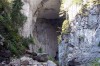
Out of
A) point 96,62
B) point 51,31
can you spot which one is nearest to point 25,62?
point 96,62

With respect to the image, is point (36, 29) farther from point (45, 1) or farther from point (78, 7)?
point (78, 7)

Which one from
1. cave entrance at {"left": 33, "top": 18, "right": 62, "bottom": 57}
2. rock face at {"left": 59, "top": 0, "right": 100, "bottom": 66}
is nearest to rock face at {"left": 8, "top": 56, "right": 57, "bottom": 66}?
rock face at {"left": 59, "top": 0, "right": 100, "bottom": 66}

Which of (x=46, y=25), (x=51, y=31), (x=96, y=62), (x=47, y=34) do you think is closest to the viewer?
(x=96, y=62)

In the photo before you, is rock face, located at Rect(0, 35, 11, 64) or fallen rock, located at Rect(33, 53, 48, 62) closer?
rock face, located at Rect(0, 35, 11, 64)

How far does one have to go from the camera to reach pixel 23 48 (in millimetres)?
11359

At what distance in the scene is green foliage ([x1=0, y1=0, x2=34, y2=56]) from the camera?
1069cm

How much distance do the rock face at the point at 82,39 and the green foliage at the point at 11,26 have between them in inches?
220

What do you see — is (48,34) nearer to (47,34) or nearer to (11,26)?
(47,34)

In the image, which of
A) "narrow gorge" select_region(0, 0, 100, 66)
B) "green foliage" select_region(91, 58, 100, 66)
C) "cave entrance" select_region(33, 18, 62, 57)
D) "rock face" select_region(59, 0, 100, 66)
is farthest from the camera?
"cave entrance" select_region(33, 18, 62, 57)

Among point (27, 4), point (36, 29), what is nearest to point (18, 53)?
point (27, 4)

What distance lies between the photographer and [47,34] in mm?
22734

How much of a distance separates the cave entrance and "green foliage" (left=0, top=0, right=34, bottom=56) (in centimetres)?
878

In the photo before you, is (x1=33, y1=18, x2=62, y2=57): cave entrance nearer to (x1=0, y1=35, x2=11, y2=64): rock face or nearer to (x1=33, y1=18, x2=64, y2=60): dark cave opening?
(x1=33, y1=18, x2=64, y2=60): dark cave opening

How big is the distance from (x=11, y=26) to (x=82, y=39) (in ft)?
23.4
